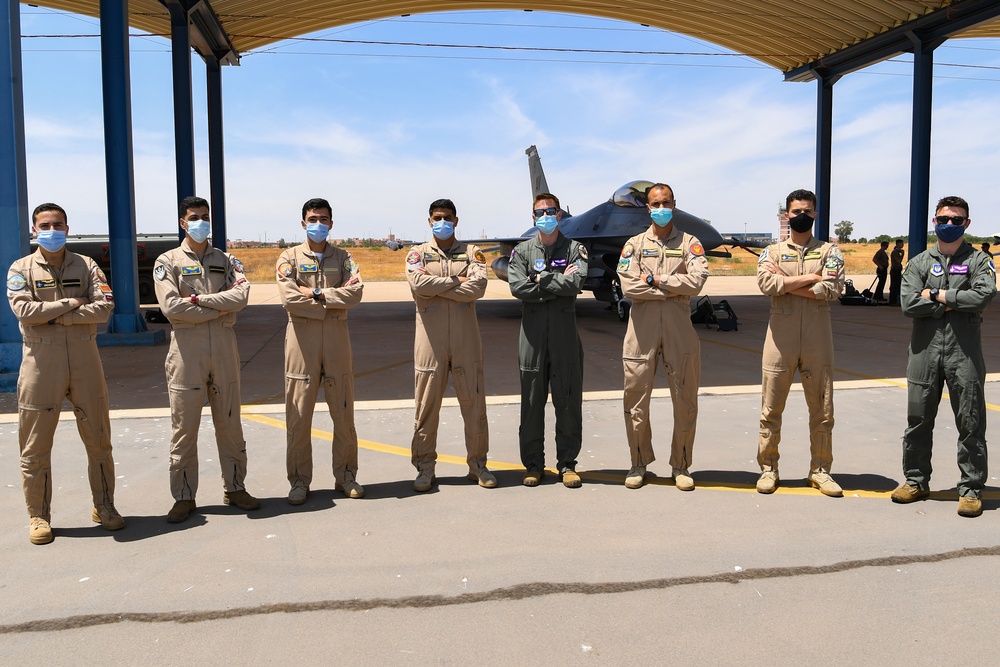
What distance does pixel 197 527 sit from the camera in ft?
13.8

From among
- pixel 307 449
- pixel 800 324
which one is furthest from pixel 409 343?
pixel 800 324

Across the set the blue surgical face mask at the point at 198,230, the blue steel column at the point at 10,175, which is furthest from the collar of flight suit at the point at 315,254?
the blue steel column at the point at 10,175

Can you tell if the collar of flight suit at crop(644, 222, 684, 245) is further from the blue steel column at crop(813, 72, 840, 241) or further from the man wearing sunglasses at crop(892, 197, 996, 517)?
the blue steel column at crop(813, 72, 840, 241)

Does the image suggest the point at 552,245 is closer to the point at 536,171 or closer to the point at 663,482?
the point at 663,482

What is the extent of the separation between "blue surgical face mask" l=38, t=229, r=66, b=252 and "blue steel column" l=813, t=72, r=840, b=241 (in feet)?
75.9

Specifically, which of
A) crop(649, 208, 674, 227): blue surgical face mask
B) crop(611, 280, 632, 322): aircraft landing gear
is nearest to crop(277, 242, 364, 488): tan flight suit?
crop(649, 208, 674, 227): blue surgical face mask

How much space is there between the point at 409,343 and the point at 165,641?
33.1ft

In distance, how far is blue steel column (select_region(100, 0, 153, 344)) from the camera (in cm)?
1180

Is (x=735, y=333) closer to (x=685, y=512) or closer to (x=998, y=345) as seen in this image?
(x=998, y=345)

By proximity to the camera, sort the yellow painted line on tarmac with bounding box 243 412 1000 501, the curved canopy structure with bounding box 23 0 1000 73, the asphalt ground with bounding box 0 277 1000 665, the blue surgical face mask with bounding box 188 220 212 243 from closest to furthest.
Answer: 1. the asphalt ground with bounding box 0 277 1000 665
2. the blue surgical face mask with bounding box 188 220 212 243
3. the yellow painted line on tarmac with bounding box 243 412 1000 501
4. the curved canopy structure with bounding box 23 0 1000 73

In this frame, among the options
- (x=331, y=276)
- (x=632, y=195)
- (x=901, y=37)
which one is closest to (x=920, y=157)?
(x=901, y=37)

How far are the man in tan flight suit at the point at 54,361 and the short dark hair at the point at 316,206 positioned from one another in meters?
1.33

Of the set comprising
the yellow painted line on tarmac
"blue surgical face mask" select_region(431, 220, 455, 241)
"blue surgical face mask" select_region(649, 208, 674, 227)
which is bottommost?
the yellow painted line on tarmac

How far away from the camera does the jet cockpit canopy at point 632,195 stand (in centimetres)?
1583
